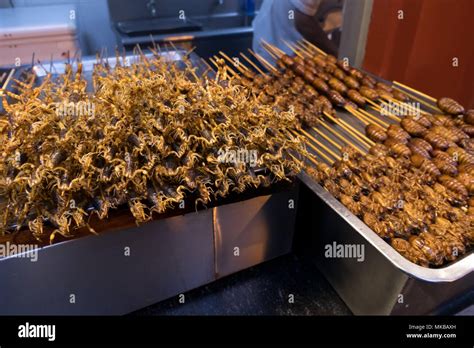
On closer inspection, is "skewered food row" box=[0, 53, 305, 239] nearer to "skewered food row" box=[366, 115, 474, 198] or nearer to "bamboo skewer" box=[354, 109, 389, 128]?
"skewered food row" box=[366, 115, 474, 198]

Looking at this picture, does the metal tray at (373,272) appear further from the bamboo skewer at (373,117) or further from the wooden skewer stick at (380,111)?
the wooden skewer stick at (380,111)

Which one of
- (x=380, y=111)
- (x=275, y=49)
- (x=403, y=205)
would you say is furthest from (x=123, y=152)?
(x=275, y=49)

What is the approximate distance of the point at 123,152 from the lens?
5.29 feet

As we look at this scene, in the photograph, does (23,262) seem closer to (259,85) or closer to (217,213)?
(217,213)

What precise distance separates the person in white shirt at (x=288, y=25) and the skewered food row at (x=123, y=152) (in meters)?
3.06

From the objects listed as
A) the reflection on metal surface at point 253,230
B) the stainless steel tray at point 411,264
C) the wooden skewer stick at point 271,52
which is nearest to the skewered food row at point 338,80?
the wooden skewer stick at point 271,52

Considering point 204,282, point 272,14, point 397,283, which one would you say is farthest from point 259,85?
point 397,283

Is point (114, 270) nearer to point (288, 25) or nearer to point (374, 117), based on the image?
point (374, 117)

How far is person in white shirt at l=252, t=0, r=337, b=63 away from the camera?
432cm

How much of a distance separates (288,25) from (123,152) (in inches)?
148

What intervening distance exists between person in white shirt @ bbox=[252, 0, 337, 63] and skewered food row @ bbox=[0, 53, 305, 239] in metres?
3.06

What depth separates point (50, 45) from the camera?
14.1 feet

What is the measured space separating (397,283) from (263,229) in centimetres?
78

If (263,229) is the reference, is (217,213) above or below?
above
